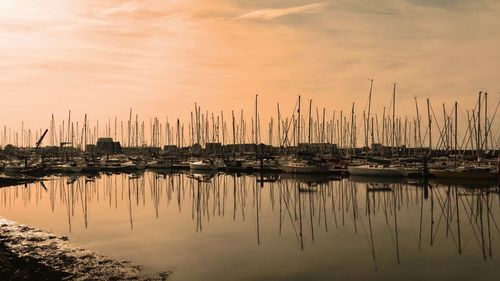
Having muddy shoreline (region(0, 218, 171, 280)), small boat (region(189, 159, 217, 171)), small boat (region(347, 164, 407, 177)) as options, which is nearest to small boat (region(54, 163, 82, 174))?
small boat (region(189, 159, 217, 171))

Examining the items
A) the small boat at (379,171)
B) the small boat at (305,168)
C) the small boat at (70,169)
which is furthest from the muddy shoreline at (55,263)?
the small boat at (70,169)

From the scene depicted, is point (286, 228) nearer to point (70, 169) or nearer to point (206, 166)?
point (206, 166)

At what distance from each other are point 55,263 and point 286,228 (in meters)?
14.7

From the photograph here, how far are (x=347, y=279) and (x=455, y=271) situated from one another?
15.7 ft

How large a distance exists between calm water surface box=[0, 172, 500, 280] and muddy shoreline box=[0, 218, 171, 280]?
1044 millimetres

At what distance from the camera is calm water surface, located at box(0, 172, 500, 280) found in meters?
21.3

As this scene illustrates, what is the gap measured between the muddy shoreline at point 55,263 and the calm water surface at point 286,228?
41.1 inches

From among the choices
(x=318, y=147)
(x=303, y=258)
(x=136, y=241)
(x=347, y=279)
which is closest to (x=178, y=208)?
(x=136, y=241)

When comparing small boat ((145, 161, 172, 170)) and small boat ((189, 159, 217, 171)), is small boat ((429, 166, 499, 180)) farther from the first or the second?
small boat ((145, 161, 172, 170))

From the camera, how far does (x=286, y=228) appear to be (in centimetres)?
3156

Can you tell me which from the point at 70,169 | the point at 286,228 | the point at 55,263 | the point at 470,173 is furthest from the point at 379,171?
the point at 70,169

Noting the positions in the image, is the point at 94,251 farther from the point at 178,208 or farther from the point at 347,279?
the point at 178,208

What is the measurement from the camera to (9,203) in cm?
4659

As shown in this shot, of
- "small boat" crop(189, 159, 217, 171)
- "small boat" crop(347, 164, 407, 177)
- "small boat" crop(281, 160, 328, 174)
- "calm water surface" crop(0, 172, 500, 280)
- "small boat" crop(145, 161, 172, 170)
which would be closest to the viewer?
"calm water surface" crop(0, 172, 500, 280)
